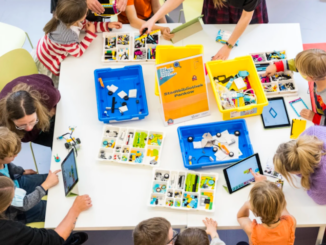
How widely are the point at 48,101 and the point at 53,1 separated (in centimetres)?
82

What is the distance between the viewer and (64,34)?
234 centimetres

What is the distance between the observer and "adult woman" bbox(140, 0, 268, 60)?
230cm

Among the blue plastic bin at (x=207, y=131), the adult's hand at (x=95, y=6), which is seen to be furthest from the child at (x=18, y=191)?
the adult's hand at (x=95, y=6)

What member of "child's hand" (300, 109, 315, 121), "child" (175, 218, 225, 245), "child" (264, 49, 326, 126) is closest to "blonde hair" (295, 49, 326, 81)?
"child" (264, 49, 326, 126)

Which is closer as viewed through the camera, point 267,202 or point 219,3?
point 267,202

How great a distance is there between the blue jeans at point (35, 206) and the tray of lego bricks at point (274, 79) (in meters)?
1.58

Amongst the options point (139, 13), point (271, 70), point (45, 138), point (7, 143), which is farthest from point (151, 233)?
point (139, 13)

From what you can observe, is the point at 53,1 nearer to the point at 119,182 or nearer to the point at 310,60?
the point at 119,182

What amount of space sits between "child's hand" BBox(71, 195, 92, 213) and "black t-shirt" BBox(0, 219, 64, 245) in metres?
0.16

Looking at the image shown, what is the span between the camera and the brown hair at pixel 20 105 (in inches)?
79.2

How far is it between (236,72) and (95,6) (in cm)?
110

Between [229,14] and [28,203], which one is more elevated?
[229,14]

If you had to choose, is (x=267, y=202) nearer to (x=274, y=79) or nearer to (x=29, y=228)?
(x=274, y=79)

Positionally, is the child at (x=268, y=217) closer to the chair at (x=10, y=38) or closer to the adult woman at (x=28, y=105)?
the adult woman at (x=28, y=105)
